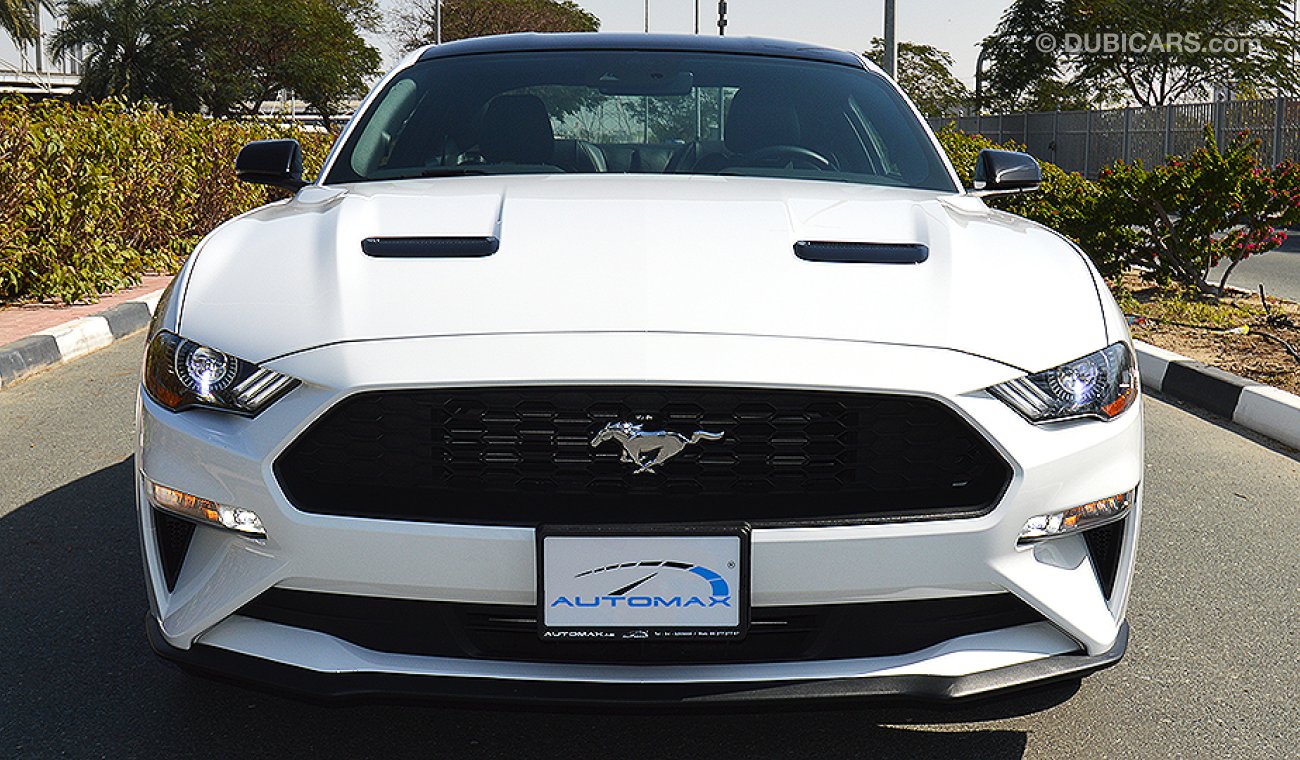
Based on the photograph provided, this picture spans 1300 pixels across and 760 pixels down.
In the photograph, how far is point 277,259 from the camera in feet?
8.59

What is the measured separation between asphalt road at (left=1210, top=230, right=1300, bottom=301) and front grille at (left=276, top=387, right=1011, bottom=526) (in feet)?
27.9

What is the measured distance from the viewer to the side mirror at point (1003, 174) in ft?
12.7

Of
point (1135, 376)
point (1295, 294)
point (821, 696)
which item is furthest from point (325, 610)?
point (1295, 294)

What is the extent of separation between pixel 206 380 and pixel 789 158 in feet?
6.15

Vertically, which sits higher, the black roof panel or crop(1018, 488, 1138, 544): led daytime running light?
the black roof panel

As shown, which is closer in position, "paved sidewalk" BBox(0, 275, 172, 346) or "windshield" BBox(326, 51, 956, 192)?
"windshield" BBox(326, 51, 956, 192)

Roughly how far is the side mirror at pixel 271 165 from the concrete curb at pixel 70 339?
10.6 feet

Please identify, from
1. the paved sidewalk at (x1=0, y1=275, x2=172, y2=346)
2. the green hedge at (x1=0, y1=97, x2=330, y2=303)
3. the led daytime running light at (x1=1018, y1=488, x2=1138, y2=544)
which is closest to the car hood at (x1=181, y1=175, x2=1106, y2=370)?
the led daytime running light at (x1=1018, y1=488, x2=1138, y2=544)

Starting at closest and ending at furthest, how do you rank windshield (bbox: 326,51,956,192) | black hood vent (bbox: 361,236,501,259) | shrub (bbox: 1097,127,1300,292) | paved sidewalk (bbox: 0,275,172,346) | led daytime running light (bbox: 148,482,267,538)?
1. led daytime running light (bbox: 148,482,267,538)
2. black hood vent (bbox: 361,236,501,259)
3. windshield (bbox: 326,51,956,192)
4. paved sidewalk (bbox: 0,275,172,346)
5. shrub (bbox: 1097,127,1300,292)

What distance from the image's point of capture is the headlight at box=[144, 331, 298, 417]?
2318 mm

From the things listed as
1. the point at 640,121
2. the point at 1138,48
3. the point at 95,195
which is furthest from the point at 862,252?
the point at 1138,48

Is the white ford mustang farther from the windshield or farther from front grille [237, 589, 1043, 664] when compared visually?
the windshield

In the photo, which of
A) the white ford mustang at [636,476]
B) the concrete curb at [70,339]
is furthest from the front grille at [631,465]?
the concrete curb at [70,339]

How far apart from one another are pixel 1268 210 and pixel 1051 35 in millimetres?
42938
